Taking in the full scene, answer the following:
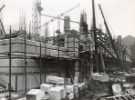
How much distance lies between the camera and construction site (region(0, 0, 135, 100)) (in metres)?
4.43

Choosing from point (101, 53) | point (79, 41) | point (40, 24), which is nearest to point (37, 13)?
point (40, 24)

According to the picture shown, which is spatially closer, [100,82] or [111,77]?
[100,82]

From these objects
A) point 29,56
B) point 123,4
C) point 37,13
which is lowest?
point 29,56

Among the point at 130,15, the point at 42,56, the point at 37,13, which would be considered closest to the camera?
the point at 130,15

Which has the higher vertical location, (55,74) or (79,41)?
(79,41)

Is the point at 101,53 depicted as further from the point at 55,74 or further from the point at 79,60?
the point at 55,74

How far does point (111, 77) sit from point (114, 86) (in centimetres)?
62

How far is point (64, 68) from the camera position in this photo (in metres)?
6.25

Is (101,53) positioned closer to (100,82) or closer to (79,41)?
(79,41)

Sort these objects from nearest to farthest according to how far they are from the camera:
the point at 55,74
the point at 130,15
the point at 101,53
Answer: the point at 130,15
the point at 55,74
the point at 101,53

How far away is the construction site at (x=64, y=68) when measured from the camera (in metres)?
4.43

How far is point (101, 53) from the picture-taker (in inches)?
254

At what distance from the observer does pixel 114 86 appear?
4.78 meters

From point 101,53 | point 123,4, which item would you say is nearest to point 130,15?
point 123,4
